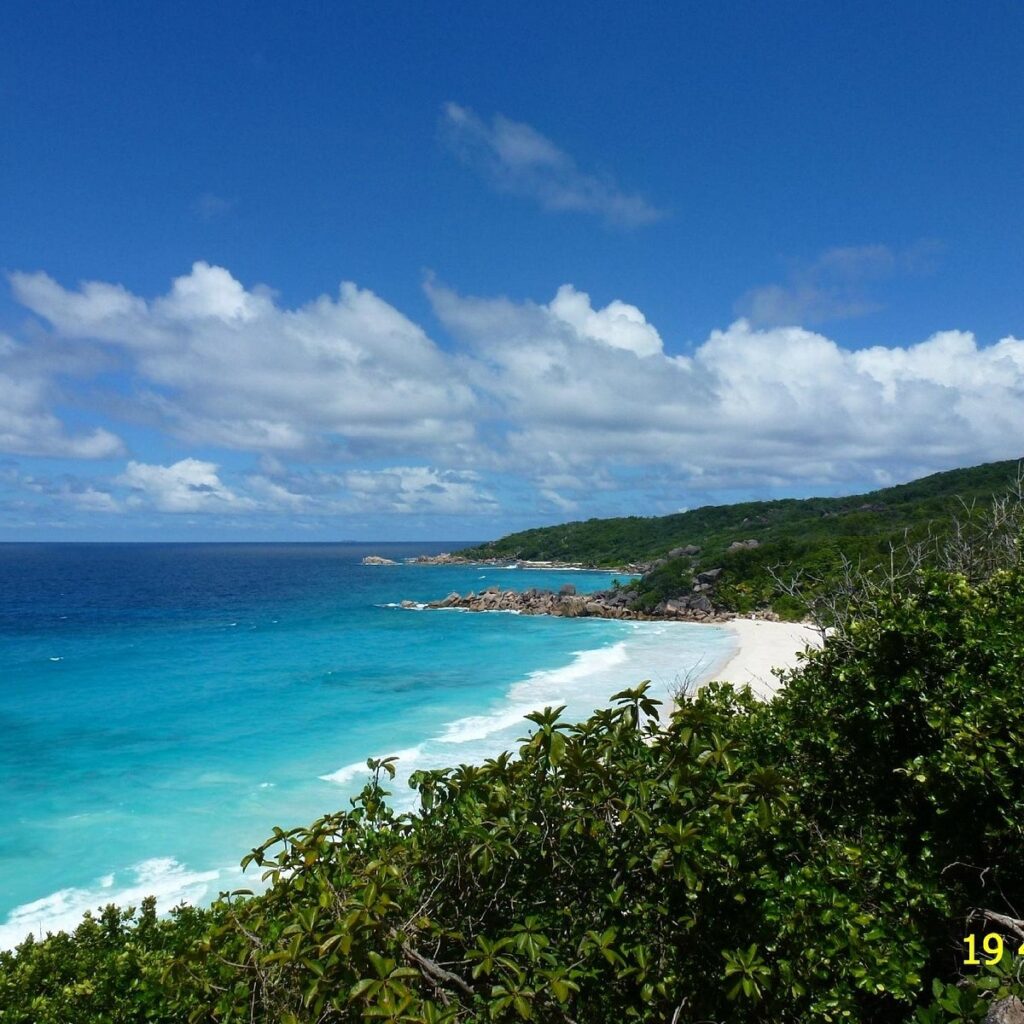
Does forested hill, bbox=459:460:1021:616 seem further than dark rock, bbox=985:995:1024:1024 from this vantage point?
Yes

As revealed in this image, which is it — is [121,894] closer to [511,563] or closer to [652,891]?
[652,891]

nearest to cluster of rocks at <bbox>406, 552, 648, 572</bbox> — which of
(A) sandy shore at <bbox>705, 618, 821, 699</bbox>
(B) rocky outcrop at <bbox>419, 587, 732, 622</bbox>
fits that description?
(B) rocky outcrop at <bbox>419, 587, 732, 622</bbox>

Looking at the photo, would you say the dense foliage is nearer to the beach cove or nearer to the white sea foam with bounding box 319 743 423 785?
the beach cove

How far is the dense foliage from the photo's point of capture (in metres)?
2.96

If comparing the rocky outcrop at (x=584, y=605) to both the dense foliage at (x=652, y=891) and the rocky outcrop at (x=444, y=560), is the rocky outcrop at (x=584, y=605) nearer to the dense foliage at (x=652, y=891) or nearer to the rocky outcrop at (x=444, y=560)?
the dense foliage at (x=652, y=891)

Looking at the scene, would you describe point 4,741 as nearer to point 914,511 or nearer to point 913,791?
point 913,791

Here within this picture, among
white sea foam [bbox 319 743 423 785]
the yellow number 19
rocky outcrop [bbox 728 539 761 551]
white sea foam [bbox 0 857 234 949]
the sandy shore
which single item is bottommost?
white sea foam [bbox 0 857 234 949]

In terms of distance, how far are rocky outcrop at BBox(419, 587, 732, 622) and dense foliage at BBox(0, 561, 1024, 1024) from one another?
165ft

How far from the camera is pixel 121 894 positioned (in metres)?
12.5

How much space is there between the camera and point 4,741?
2225cm

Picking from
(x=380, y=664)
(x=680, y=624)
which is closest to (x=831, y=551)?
(x=680, y=624)

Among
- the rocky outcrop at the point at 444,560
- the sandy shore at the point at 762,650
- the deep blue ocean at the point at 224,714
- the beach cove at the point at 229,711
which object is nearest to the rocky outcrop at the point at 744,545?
the sandy shore at the point at 762,650

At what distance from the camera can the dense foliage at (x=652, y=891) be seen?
2.96 metres

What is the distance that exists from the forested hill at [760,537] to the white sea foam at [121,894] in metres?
11.7
